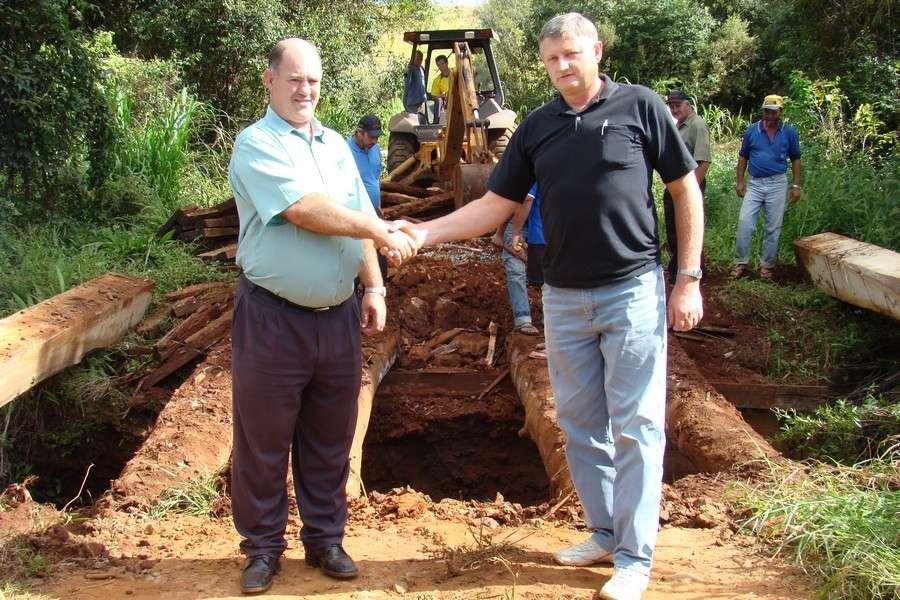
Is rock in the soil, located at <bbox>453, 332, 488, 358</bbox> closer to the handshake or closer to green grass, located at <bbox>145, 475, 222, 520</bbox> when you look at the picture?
green grass, located at <bbox>145, 475, 222, 520</bbox>

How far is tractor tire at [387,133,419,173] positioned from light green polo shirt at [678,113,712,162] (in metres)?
5.40

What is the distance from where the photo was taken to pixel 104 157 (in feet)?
36.6

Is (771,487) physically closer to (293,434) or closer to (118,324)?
(293,434)

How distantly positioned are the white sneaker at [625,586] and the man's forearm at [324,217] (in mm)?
1577

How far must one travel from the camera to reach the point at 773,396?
7.19 m

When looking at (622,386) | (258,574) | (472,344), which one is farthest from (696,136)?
(258,574)

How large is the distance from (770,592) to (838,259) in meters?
4.97

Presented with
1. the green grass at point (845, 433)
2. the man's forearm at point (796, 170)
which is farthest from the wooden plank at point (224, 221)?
the green grass at point (845, 433)

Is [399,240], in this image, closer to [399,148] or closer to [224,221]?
[224,221]

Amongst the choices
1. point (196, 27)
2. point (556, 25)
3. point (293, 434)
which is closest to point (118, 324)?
point (293, 434)

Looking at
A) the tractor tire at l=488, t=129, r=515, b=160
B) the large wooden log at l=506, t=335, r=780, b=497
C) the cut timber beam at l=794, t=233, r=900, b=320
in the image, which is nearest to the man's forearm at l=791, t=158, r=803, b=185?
the cut timber beam at l=794, t=233, r=900, b=320

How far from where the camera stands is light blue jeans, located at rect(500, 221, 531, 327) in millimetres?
7117

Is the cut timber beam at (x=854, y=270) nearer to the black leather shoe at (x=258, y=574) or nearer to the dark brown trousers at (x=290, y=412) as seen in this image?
the dark brown trousers at (x=290, y=412)

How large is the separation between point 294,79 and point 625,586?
2.24m
